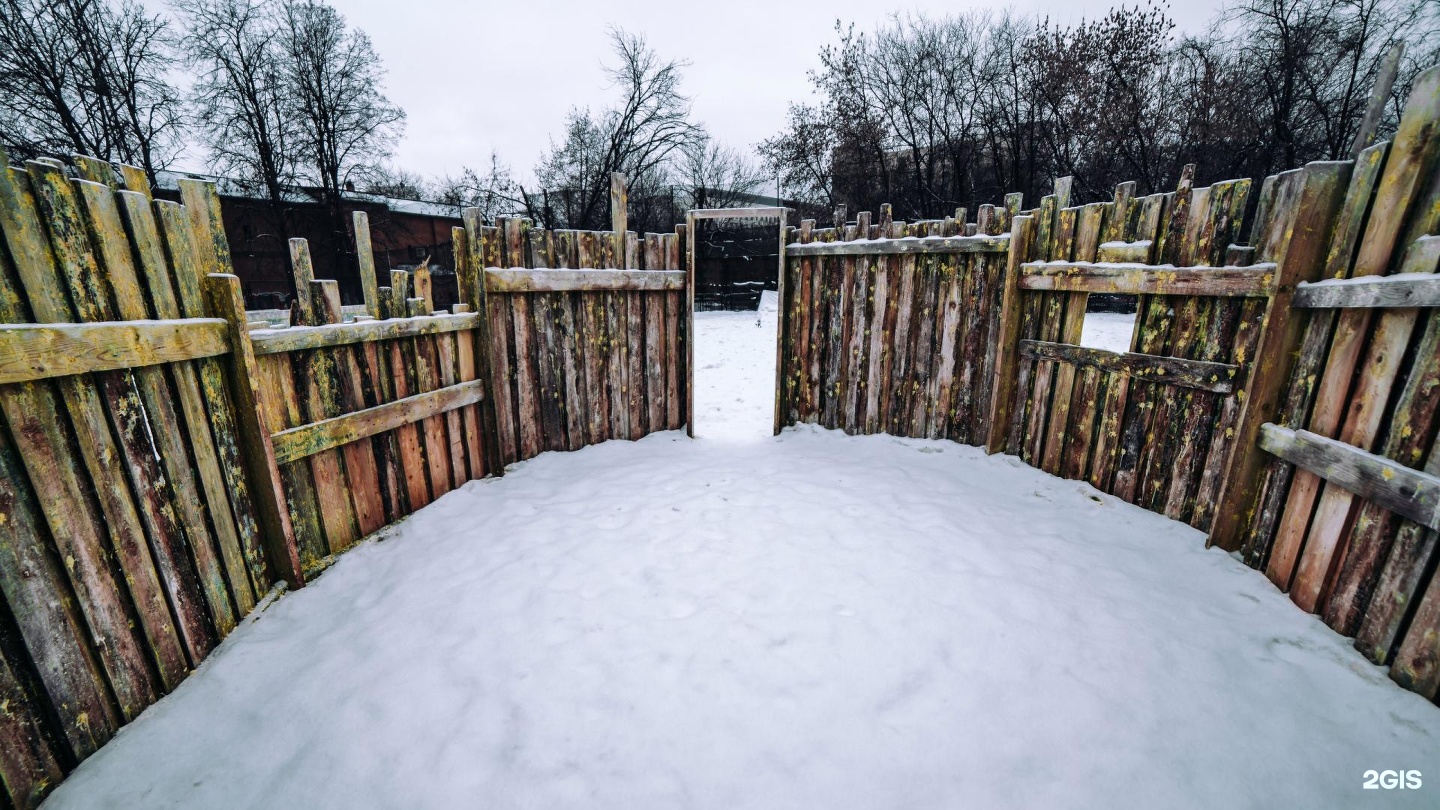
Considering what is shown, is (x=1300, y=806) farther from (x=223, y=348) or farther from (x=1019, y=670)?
(x=223, y=348)

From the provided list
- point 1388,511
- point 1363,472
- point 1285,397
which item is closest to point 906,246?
point 1285,397

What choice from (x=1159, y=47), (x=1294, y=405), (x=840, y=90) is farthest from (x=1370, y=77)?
(x=1294, y=405)

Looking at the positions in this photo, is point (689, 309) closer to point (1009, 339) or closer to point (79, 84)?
point (1009, 339)

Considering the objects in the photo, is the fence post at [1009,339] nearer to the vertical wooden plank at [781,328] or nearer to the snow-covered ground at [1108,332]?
the vertical wooden plank at [781,328]

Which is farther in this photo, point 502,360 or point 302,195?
point 302,195

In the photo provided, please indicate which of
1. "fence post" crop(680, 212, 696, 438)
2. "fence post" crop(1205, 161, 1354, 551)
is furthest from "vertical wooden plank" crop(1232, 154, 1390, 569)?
"fence post" crop(680, 212, 696, 438)

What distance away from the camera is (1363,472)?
2285 mm

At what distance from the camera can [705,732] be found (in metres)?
2.03

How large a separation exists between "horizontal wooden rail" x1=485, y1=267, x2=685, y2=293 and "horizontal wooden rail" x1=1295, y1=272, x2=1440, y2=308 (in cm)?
429

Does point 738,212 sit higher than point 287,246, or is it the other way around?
point 287,246

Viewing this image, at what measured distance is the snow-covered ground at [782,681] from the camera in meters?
1.83

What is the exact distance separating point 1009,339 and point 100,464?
5381 mm

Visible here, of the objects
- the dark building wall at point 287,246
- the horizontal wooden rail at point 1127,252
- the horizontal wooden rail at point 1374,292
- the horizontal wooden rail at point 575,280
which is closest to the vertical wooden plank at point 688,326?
the horizontal wooden rail at point 575,280

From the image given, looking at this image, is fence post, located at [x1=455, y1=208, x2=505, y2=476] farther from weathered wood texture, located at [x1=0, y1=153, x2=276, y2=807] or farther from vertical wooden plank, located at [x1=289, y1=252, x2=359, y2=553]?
weathered wood texture, located at [x1=0, y1=153, x2=276, y2=807]
